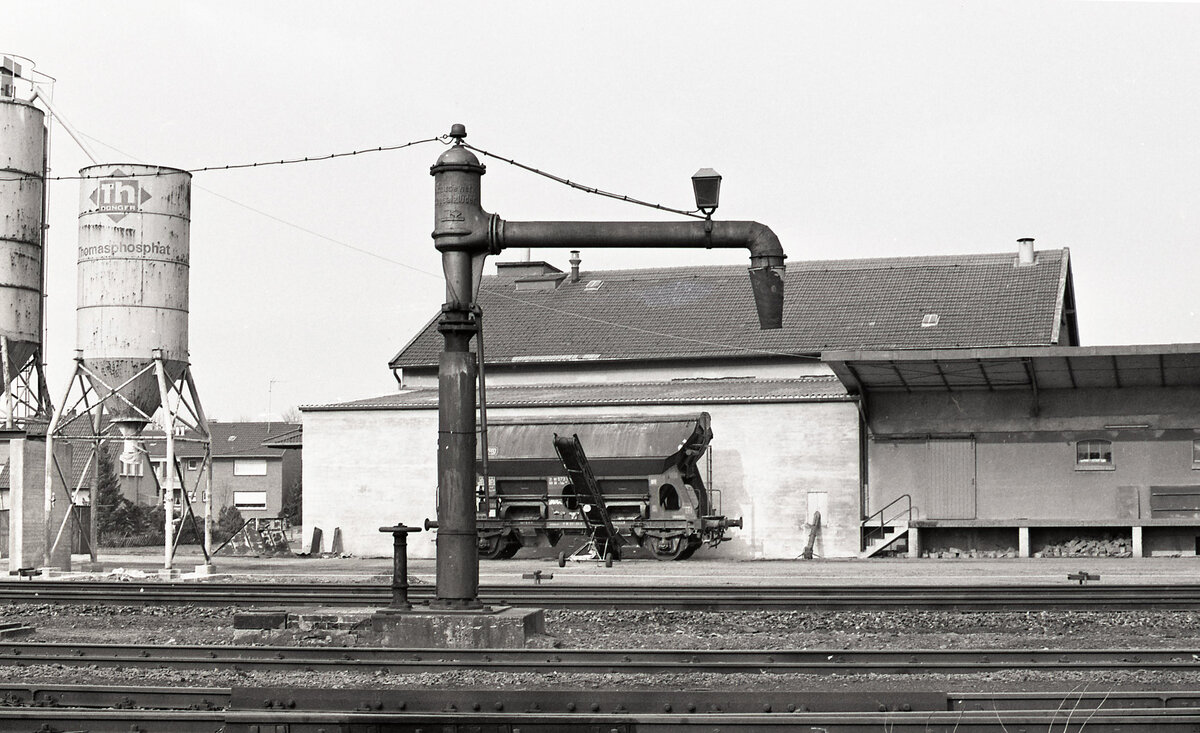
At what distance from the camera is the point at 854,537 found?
32.7 metres

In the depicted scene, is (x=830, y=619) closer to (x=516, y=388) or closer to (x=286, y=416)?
Answer: (x=516, y=388)

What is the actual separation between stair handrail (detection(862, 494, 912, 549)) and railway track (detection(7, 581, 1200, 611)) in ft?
46.0

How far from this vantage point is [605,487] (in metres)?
30.8

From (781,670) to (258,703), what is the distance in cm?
436

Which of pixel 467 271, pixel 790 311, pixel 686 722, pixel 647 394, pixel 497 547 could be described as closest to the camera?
pixel 686 722

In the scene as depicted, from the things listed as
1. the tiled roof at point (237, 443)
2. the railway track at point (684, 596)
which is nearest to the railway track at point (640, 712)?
the railway track at point (684, 596)

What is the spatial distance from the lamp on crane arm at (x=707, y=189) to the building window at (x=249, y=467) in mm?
55664

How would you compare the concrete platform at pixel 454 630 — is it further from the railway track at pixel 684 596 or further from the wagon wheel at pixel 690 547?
the wagon wheel at pixel 690 547

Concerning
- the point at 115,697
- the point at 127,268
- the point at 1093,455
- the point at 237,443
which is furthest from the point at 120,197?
the point at 237,443

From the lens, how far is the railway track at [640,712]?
7.60 m

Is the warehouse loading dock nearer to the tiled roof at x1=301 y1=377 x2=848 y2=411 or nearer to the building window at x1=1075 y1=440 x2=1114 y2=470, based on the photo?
the building window at x1=1075 y1=440 x2=1114 y2=470

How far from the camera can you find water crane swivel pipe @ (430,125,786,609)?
Answer: 1271 centimetres

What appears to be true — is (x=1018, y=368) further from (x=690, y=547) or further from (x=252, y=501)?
(x=252, y=501)

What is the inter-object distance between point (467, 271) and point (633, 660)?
13.8ft
